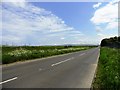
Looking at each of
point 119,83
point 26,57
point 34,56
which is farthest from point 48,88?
point 34,56

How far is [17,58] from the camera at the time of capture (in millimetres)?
27562

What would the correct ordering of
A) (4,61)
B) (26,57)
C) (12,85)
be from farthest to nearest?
(26,57)
(4,61)
(12,85)

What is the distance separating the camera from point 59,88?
33.8 ft

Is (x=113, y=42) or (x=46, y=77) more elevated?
(x=113, y=42)

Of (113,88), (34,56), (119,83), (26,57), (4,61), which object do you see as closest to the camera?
(113,88)

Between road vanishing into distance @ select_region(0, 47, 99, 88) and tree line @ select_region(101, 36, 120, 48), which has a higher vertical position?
tree line @ select_region(101, 36, 120, 48)

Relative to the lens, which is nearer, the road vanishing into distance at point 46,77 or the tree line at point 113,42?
the road vanishing into distance at point 46,77

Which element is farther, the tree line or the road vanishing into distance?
the tree line

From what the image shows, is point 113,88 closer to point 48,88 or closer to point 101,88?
point 101,88

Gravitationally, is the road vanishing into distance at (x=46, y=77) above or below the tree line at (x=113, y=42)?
below

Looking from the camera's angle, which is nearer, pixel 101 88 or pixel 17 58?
pixel 101 88

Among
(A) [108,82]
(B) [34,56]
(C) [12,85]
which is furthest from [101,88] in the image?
(B) [34,56]

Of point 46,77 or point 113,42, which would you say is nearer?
point 46,77

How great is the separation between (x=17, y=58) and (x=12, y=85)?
1696 centimetres
